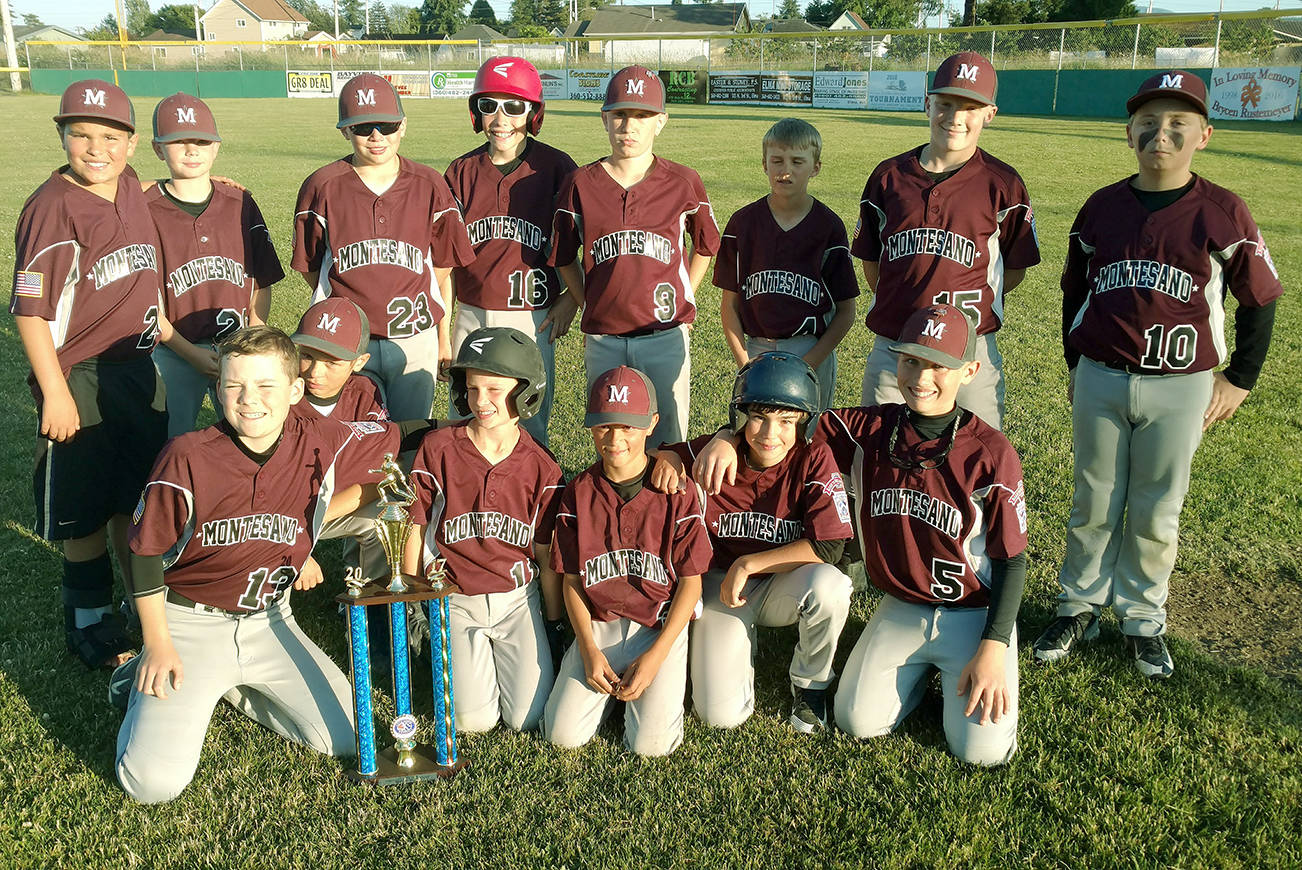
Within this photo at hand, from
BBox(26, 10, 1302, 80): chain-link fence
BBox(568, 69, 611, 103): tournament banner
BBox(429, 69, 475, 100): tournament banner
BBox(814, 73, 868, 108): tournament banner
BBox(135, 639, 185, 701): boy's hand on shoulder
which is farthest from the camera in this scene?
BBox(429, 69, 475, 100): tournament banner

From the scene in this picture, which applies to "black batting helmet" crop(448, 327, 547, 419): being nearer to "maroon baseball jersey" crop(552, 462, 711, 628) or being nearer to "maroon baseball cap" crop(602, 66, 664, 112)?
"maroon baseball jersey" crop(552, 462, 711, 628)

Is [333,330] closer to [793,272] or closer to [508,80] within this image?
[508,80]

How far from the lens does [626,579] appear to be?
13.0ft

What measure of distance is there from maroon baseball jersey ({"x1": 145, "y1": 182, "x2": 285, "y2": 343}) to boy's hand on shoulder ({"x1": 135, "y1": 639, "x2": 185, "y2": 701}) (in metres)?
1.75

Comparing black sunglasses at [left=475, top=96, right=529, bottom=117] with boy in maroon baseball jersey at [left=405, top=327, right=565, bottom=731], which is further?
black sunglasses at [left=475, top=96, right=529, bottom=117]

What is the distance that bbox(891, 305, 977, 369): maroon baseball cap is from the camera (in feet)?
12.3

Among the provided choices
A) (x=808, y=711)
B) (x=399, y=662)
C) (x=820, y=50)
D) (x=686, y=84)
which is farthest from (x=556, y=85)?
(x=399, y=662)

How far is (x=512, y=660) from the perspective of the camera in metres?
4.13

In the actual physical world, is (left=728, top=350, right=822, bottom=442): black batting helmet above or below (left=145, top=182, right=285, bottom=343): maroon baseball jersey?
below

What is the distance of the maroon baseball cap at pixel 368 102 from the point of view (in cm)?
462

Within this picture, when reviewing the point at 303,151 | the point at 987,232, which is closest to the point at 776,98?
the point at 303,151

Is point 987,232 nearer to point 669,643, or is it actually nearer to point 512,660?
point 669,643

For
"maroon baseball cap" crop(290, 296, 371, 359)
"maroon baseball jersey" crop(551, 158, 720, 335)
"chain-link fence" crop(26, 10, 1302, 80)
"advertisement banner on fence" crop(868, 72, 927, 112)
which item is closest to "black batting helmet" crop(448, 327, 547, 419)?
"maroon baseball cap" crop(290, 296, 371, 359)

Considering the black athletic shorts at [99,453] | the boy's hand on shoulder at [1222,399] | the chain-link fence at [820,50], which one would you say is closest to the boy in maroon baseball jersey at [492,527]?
the black athletic shorts at [99,453]
